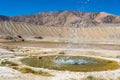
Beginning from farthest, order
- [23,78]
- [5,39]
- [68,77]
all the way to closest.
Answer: [5,39]
[68,77]
[23,78]

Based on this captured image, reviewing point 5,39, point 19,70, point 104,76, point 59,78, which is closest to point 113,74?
point 104,76

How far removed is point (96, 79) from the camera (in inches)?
1010

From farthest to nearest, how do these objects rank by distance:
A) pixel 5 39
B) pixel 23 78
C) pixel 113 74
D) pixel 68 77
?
1. pixel 5 39
2. pixel 113 74
3. pixel 68 77
4. pixel 23 78

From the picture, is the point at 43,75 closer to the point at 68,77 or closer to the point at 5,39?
the point at 68,77

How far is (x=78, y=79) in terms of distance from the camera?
84.9 ft

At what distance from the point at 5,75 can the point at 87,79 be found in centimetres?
859

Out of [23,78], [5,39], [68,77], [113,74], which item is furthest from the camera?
[5,39]

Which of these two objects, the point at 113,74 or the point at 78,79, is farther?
the point at 113,74

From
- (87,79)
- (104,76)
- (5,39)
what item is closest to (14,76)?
(87,79)

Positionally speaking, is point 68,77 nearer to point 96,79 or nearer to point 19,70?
point 96,79

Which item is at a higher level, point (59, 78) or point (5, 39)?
point (5, 39)

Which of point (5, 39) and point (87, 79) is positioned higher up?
point (5, 39)

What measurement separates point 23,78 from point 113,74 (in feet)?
34.9

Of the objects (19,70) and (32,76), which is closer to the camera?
(32,76)
